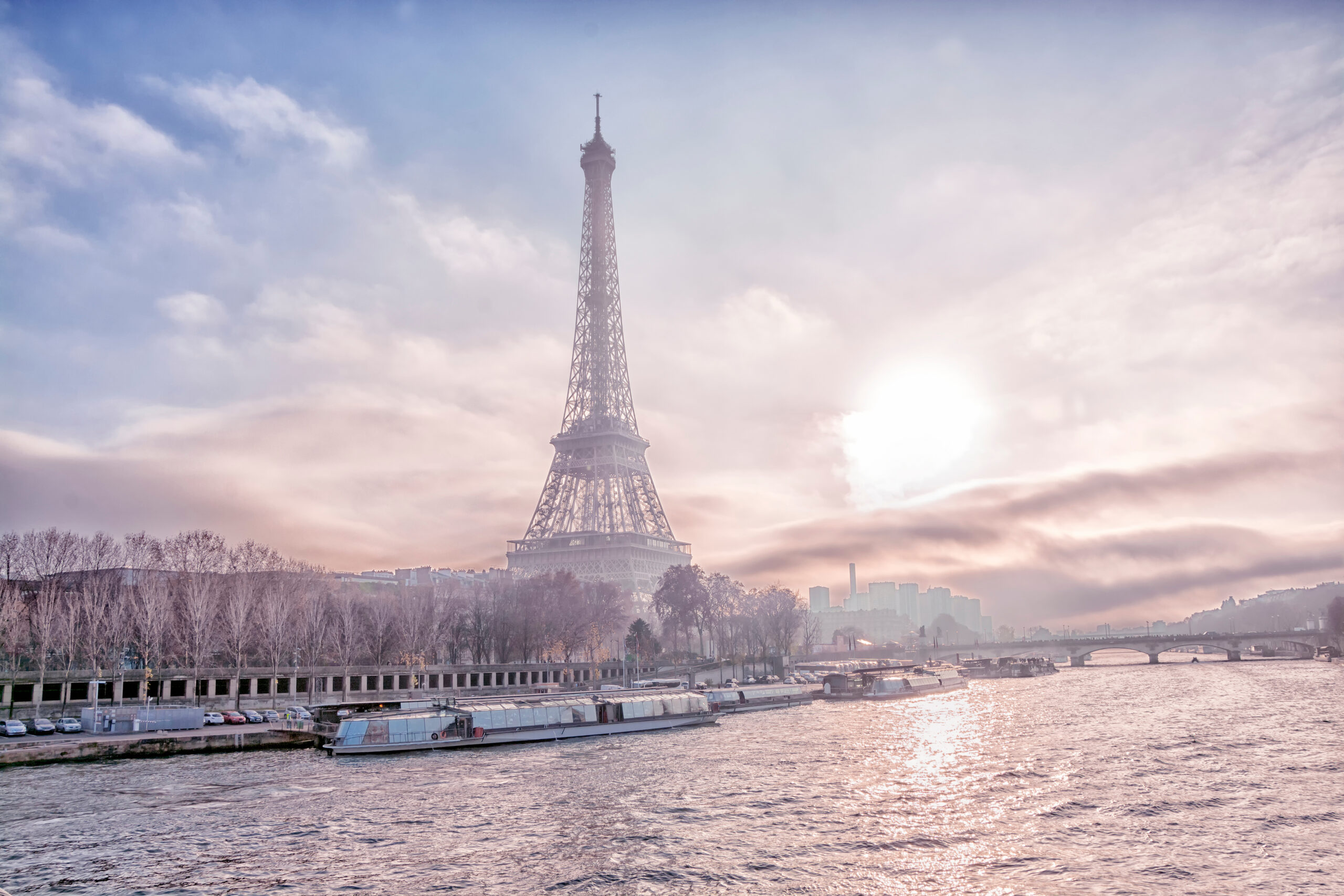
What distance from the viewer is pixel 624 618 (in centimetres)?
14438

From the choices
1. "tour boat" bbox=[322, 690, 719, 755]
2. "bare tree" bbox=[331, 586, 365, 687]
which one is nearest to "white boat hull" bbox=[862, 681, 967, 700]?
"tour boat" bbox=[322, 690, 719, 755]

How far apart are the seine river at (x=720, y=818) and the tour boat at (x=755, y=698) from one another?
29.5 m

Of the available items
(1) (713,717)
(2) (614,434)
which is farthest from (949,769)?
(2) (614,434)

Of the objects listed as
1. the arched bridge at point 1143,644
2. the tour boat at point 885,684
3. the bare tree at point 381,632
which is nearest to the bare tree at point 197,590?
the bare tree at point 381,632

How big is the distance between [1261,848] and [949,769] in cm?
1802

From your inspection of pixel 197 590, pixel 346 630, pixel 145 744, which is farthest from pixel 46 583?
pixel 145 744

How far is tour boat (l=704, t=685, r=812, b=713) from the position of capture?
93062 millimetres

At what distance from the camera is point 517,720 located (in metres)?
66.7

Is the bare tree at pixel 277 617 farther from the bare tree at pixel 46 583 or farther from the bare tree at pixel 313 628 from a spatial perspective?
the bare tree at pixel 46 583

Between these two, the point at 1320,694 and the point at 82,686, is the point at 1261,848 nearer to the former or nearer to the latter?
the point at 1320,694

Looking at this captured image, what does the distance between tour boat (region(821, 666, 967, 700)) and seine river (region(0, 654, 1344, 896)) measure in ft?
150

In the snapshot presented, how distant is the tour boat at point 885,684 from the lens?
10875 cm

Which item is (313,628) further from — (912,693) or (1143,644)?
(1143,644)

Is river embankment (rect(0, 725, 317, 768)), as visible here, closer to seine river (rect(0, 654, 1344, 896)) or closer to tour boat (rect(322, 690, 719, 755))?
seine river (rect(0, 654, 1344, 896))
